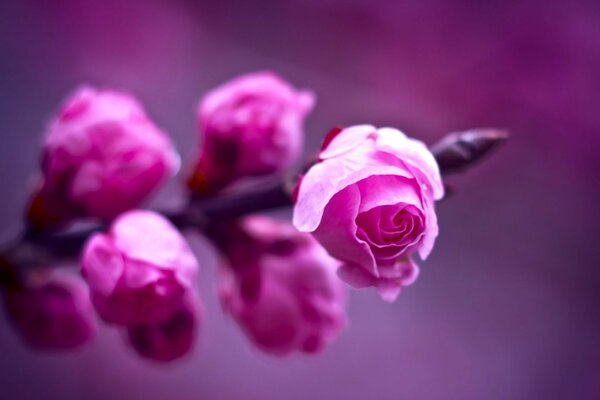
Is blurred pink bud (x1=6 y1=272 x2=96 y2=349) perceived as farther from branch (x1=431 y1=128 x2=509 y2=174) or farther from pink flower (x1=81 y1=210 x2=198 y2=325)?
branch (x1=431 y1=128 x2=509 y2=174)

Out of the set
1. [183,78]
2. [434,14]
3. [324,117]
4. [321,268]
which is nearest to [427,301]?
[324,117]

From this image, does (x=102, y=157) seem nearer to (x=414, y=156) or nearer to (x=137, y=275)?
(x=137, y=275)

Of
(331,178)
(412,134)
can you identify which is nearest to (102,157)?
(331,178)

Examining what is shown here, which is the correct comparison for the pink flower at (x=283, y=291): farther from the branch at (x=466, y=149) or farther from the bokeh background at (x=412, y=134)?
the bokeh background at (x=412, y=134)

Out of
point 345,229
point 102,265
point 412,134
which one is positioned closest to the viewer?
point 345,229

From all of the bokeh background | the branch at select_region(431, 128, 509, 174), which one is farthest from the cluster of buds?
the bokeh background

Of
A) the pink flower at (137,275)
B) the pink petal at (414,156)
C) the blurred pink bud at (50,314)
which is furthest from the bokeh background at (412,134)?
the pink petal at (414,156)

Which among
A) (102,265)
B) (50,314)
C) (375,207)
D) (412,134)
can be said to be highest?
(375,207)
